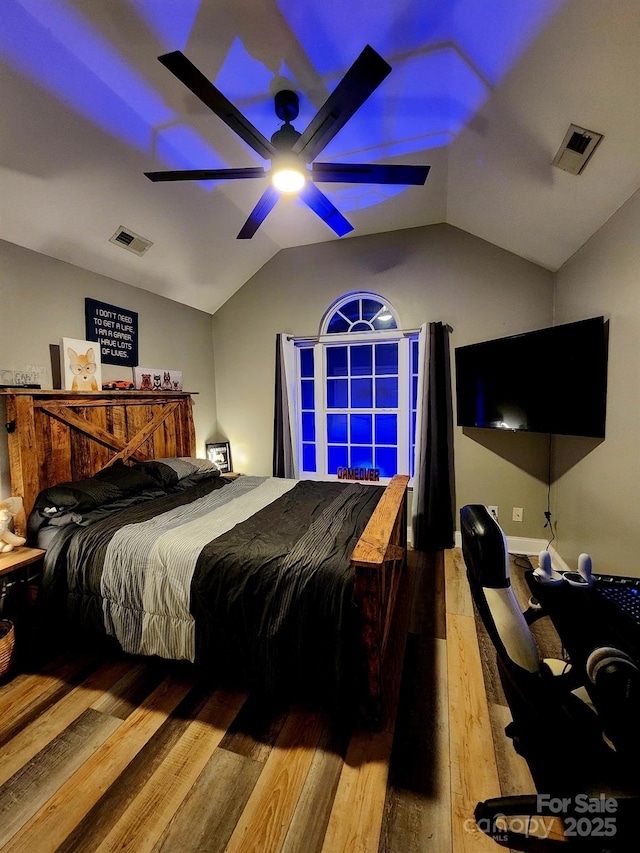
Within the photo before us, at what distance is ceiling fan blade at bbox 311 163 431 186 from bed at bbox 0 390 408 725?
1.78m

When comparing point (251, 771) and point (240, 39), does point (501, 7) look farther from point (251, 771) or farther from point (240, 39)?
point (251, 771)

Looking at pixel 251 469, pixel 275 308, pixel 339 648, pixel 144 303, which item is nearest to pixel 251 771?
pixel 339 648

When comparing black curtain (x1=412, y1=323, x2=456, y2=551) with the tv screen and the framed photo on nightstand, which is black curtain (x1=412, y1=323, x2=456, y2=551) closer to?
the tv screen

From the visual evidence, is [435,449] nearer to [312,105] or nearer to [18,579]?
[312,105]

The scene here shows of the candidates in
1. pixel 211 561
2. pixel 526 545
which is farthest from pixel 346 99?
pixel 526 545

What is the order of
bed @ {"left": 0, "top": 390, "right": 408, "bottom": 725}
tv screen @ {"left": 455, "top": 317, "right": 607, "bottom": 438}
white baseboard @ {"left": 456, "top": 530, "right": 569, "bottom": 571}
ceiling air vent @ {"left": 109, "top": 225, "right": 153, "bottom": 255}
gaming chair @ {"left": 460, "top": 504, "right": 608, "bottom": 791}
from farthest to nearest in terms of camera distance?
white baseboard @ {"left": 456, "top": 530, "right": 569, "bottom": 571}
ceiling air vent @ {"left": 109, "top": 225, "right": 153, "bottom": 255}
tv screen @ {"left": 455, "top": 317, "right": 607, "bottom": 438}
bed @ {"left": 0, "top": 390, "right": 408, "bottom": 725}
gaming chair @ {"left": 460, "top": 504, "right": 608, "bottom": 791}

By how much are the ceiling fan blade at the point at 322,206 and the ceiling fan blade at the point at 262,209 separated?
152mm

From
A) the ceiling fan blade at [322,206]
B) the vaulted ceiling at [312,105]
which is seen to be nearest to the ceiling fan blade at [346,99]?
the ceiling fan blade at [322,206]

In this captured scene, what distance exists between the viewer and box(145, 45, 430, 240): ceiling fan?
4.26 feet

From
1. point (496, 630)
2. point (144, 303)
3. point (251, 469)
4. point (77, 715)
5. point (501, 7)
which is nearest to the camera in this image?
point (496, 630)

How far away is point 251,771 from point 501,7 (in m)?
3.09

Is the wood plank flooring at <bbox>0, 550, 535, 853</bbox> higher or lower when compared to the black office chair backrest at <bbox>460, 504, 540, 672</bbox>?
lower

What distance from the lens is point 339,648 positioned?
157cm

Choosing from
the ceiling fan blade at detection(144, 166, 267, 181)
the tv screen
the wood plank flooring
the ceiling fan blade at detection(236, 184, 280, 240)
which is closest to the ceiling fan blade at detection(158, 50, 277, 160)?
the ceiling fan blade at detection(144, 166, 267, 181)
